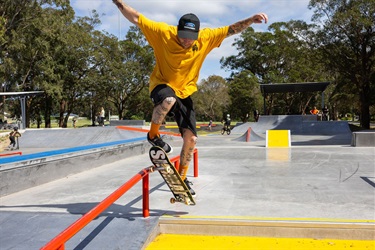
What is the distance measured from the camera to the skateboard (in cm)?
343

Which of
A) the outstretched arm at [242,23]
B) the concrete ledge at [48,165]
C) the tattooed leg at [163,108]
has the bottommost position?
the concrete ledge at [48,165]

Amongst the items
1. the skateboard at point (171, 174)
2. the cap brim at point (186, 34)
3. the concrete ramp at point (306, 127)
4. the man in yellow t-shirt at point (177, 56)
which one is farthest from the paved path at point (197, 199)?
the concrete ramp at point (306, 127)

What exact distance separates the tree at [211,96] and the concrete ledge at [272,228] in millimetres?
54928

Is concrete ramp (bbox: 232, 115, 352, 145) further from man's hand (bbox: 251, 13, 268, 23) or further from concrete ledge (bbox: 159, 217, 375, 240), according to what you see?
concrete ledge (bbox: 159, 217, 375, 240)

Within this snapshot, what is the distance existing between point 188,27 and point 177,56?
12.9 inches

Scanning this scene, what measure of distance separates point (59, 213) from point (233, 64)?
51458 millimetres

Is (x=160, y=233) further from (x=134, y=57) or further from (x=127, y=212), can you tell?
(x=134, y=57)

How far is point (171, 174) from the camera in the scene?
3559 mm

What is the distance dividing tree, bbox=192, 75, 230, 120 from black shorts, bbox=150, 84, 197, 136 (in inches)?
2135

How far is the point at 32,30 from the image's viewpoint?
3147 centimetres

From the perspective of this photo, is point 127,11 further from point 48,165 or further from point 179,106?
point 48,165

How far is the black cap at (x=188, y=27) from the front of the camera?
3363 millimetres

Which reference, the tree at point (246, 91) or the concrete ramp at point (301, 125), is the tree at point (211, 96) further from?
the concrete ramp at point (301, 125)

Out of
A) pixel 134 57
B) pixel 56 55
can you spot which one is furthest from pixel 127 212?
pixel 134 57
